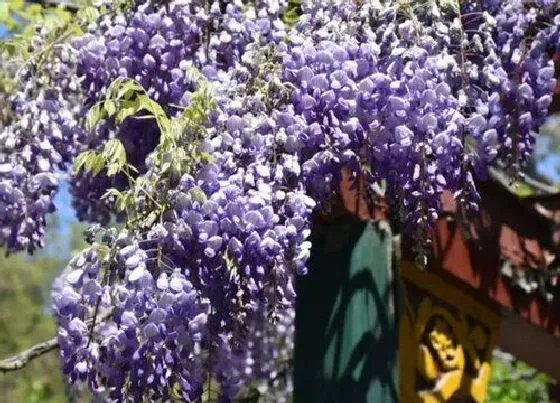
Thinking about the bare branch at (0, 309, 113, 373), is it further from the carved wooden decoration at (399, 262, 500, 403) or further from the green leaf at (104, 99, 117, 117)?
the carved wooden decoration at (399, 262, 500, 403)

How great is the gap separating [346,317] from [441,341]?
1.93ft

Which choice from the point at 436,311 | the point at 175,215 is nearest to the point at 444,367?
the point at 436,311

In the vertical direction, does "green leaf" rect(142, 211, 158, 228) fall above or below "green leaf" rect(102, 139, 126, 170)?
below

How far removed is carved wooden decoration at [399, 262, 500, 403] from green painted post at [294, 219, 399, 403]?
0.94ft

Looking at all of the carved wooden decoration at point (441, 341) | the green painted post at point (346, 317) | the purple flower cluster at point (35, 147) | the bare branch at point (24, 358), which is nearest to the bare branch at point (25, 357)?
the bare branch at point (24, 358)

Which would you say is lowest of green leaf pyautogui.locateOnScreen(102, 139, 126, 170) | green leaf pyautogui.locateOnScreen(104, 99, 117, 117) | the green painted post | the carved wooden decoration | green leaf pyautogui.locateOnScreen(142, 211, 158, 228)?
the carved wooden decoration

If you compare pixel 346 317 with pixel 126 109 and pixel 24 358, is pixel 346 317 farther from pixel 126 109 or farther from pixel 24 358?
pixel 126 109

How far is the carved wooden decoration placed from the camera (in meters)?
3.67

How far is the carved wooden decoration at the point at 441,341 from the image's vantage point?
367 centimetres

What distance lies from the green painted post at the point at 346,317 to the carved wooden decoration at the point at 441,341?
287 mm

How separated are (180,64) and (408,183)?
723 mm

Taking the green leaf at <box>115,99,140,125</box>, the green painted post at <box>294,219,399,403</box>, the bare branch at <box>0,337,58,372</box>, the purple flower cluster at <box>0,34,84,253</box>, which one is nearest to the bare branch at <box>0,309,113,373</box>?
the bare branch at <box>0,337,58,372</box>

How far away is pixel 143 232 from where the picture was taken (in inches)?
92.7

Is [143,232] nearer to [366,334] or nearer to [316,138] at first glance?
[316,138]
